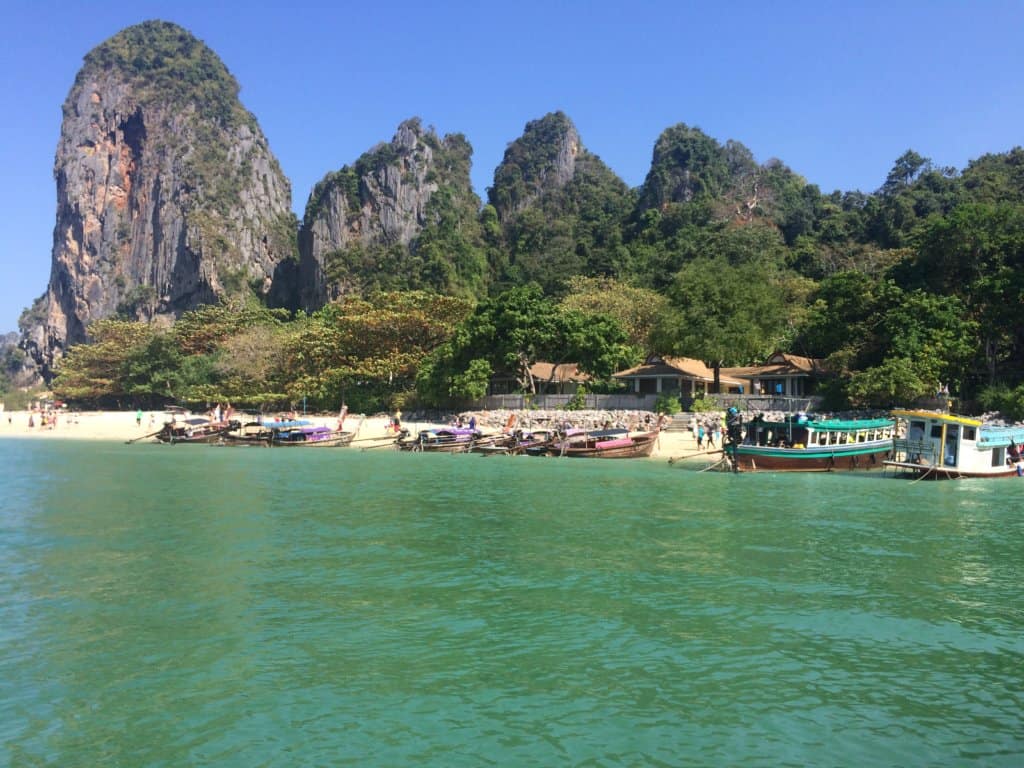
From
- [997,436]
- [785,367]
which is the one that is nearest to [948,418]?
[997,436]

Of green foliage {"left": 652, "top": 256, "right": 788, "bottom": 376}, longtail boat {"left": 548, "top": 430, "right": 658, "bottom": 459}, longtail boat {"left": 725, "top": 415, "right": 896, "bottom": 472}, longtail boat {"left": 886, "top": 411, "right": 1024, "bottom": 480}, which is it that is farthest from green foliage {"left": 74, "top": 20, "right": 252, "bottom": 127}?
longtail boat {"left": 886, "top": 411, "right": 1024, "bottom": 480}

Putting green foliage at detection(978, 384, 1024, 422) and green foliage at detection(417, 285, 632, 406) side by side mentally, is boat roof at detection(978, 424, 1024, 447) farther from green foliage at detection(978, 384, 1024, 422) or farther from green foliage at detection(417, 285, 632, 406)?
green foliage at detection(417, 285, 632, 406)

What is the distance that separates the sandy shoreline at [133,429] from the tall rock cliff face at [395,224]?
120ft

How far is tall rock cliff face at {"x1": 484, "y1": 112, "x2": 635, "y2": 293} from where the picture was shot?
3634 inches

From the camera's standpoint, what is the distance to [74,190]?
12375 centimetres

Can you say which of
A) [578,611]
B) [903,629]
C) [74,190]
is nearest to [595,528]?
[578,611]

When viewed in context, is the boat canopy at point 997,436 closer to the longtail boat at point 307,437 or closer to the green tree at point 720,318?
the green tree at point 720,318

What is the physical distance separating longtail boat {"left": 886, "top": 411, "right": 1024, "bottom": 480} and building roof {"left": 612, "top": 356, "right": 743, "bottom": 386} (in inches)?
777

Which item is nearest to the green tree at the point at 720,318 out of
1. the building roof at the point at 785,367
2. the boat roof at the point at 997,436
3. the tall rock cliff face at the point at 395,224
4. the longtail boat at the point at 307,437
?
the building roof at the point at 785,367

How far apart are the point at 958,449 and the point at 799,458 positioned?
5.29 m

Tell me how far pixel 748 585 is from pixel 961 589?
3.37m

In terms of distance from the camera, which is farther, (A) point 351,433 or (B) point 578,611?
(A) point 351,433

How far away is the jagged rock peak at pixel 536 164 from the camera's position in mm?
124812

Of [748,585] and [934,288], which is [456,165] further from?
[748,585]
